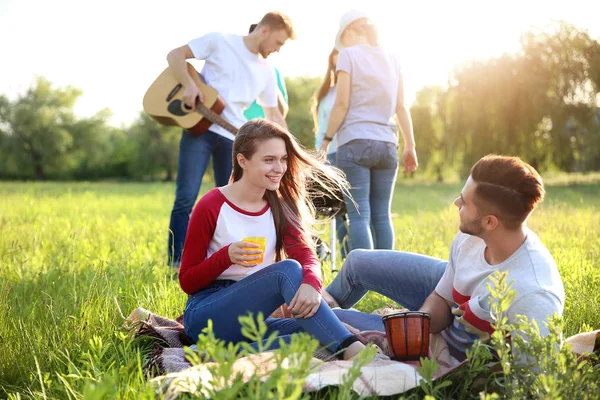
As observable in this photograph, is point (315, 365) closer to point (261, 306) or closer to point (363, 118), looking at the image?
point (261, 306)

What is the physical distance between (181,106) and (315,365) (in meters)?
3.78

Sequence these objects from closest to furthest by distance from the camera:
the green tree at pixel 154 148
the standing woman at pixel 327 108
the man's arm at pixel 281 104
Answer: the standing woman at pixel 327 108
the man's arm at pixel 281 104
the green tree at pixel 154 148

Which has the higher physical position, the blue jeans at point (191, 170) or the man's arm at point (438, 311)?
the blue jeans at point (191, 170)

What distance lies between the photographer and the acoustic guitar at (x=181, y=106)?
16.9 ft

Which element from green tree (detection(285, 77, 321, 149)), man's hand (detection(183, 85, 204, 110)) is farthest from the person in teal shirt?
green tree (detection(285, 77, 321, 149))

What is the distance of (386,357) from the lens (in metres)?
2.72

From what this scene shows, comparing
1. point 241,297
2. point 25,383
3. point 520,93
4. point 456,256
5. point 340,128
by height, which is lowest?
point 25,383

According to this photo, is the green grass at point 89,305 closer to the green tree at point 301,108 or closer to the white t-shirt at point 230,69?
the white t-shirt at point 230,69

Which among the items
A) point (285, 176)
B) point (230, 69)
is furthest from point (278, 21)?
point (285, 176)

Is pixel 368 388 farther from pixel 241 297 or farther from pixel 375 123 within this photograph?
pixel 375 123

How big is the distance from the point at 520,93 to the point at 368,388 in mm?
19695

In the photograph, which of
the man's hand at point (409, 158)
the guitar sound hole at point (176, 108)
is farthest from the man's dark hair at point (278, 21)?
the man's hand at point (409, 158)

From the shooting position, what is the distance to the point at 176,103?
5391mm

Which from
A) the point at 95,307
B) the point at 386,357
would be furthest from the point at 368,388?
the point at 95,307
